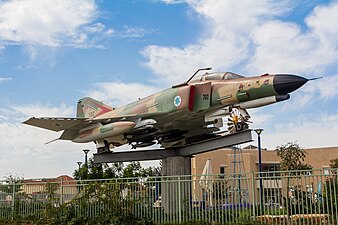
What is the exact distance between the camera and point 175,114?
18.8 m

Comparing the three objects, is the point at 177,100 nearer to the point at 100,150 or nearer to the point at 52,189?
the point at 100,150

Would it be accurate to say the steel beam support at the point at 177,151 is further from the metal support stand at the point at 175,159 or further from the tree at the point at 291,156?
the tree at the point at 291,156

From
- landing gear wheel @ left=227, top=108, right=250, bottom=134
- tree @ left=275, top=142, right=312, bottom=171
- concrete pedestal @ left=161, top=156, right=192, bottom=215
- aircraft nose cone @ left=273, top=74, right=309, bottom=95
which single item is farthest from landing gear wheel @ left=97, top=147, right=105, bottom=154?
tree @ left=275, top=142, right=312, bottom=171

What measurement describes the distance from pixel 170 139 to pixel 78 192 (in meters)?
4.88

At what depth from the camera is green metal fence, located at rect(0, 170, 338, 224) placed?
13.0 m

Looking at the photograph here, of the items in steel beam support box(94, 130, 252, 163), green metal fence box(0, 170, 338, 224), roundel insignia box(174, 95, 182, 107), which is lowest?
green metal fence box(0, 170, 338, 224)

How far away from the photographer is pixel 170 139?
20484mm

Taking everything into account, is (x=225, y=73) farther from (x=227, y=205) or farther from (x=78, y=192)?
(x=78, y=192)

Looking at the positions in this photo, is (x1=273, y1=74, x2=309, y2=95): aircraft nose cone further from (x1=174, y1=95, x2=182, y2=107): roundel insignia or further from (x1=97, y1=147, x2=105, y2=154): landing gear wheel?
(x1=97, y1=147, x2=105, y2=154): landing gear wheel

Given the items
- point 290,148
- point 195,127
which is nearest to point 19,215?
point 195,127

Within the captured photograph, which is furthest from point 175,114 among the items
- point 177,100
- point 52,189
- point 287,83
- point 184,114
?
point 52,189

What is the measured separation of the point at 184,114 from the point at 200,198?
14.7 ft

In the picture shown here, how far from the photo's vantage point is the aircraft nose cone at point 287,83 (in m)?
15.8

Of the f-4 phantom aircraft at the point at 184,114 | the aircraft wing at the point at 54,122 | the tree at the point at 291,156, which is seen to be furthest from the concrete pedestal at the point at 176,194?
the tree at the point at 291,156
